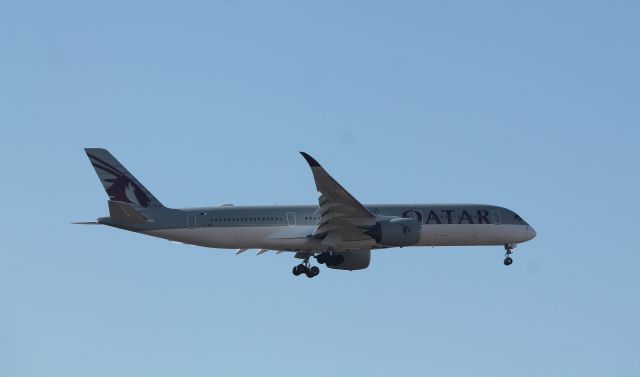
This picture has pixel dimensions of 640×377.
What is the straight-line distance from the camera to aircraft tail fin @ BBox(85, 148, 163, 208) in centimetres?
6926

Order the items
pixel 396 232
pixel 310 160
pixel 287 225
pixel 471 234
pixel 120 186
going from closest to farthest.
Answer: pixel 310 160 < pixel 396 232 < pixel 120 186 < pixel 287 225 < pixel 471 234

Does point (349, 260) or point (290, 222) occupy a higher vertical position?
point (290, 222)

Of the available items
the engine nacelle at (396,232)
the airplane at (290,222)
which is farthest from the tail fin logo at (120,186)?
the engine nacelle at (396,232)

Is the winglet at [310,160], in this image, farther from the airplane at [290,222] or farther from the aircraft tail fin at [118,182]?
the aircraft tail fin at [118,182]

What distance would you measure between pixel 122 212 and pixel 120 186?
3899mm

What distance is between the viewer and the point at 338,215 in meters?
68.2

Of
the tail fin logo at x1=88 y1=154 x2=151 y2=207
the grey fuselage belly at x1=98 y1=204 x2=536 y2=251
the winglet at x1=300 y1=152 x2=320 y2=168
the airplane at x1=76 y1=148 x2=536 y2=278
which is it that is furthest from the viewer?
the tail fin logo at x1=88 y1=154 x2=151 y2=207

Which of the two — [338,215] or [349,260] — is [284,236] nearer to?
[338,215]

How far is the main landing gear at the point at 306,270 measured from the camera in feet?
241

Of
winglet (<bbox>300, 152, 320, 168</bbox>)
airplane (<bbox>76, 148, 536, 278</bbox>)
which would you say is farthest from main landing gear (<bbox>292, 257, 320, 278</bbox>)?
winglet (<bbox>300, 152, 320, 168</bbox>)

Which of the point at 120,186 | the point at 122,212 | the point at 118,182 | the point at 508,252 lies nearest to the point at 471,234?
the point at 508,252

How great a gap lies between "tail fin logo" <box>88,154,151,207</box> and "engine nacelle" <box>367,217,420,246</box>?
1323 cm

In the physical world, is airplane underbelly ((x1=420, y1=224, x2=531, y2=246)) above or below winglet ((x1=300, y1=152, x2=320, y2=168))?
below

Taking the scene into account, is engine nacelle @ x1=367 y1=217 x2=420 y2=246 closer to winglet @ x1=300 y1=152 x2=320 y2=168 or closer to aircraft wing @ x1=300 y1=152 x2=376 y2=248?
aircraft wing @ x1=300 y1=152 x2=376 y2=248
